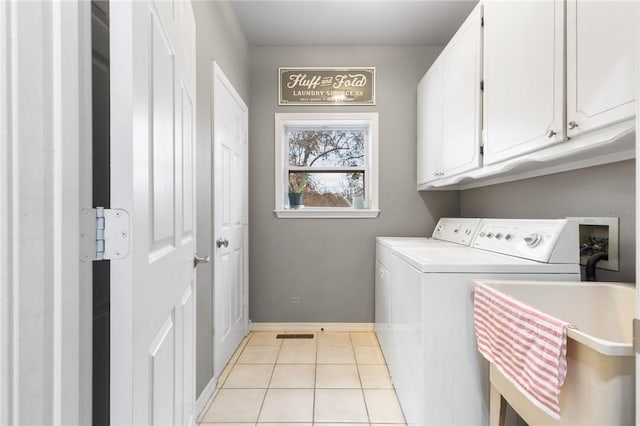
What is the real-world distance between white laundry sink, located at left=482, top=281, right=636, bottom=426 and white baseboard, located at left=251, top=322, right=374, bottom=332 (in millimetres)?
1774

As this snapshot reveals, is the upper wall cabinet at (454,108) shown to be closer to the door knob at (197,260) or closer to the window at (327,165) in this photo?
the window at (327,165)

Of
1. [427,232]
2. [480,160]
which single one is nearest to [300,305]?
[427,232]

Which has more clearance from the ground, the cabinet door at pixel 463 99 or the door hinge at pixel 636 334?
the cabinet door at pixel 463 99

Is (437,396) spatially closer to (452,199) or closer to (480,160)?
(480,160)

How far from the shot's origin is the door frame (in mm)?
454

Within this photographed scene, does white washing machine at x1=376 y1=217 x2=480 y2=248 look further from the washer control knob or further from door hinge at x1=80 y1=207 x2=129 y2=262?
door hinge at x1=80 y1=207 x2=129 y2=262

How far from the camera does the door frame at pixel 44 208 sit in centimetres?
45

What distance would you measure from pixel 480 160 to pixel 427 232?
123cm

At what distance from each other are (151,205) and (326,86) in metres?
2.50

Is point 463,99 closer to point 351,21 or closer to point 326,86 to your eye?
point 351,21

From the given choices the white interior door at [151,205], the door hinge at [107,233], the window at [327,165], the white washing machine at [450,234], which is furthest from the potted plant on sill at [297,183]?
the door hinge at [107,233]

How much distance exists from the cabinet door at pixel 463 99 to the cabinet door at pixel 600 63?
0.66 m

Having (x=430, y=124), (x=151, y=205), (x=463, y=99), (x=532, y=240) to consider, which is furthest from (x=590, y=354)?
(x=430, y=124)

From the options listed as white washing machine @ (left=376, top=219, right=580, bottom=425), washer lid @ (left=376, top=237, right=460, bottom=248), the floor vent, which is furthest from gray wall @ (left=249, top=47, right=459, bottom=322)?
white washing machine @ (left=376, top=219, right=580, bottom=425)
